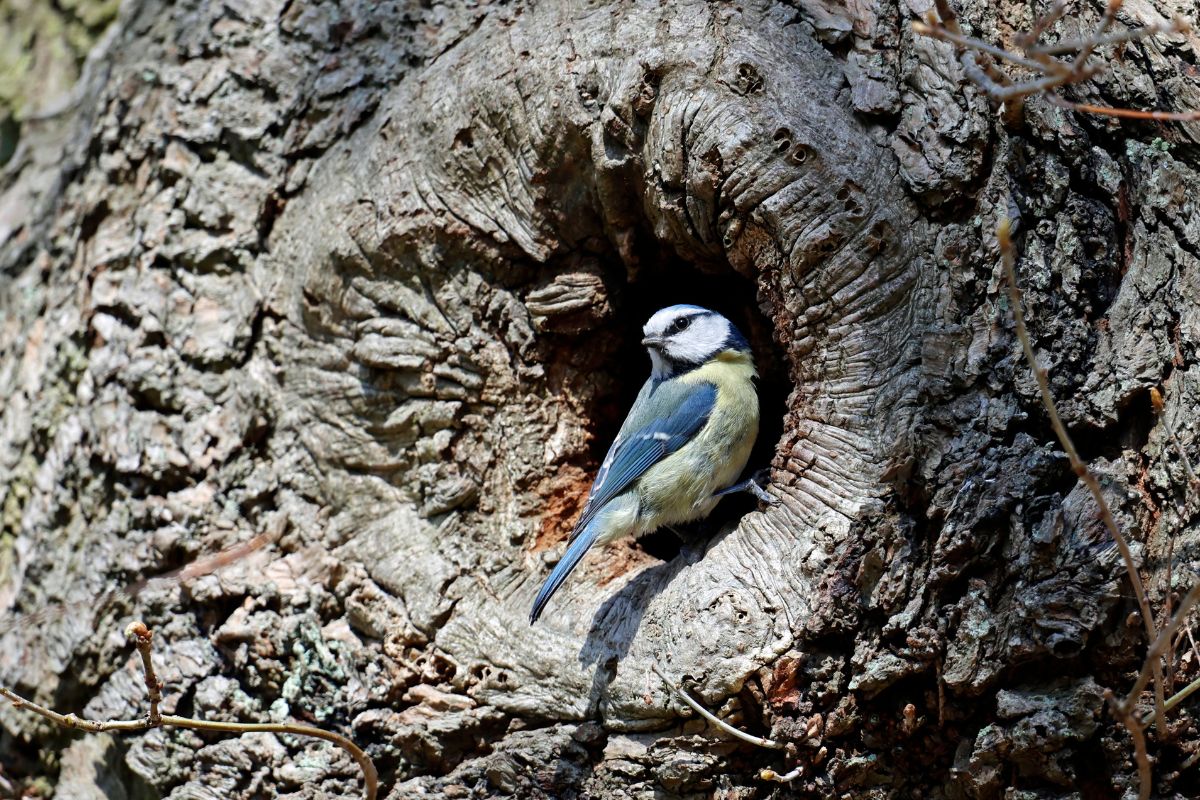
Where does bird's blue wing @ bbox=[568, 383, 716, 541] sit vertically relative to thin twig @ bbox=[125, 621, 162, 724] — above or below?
below

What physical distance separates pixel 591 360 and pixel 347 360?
794 mm

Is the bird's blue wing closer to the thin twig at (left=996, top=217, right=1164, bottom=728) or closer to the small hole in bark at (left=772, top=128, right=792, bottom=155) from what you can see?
the small hole in bark at (left=772, top=128, right=792, bottom=155)

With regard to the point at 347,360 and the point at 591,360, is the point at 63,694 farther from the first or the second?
the point at 591,360

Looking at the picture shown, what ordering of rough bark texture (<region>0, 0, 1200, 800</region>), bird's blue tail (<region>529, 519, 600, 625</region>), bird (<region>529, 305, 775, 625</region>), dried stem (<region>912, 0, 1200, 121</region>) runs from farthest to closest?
1. bird (<region>529, 305, 775, 625</region>)
2. bird's blue tail (<region>529, 519, 600, 625</region>)
3. rough bark texture (<region>0, 0, 1200, 800</region>)
4. dried stem (<region>912, 0, 1200, 121</region>)

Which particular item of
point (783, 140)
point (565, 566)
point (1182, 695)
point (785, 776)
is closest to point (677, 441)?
point (565, 566)

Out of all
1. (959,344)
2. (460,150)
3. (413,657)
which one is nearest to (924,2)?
(959,344)

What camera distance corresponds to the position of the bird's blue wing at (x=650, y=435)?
3082 millimetres

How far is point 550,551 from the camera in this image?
122 inches

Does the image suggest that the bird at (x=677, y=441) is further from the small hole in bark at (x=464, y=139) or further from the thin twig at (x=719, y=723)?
the small hole in bark at (x=464, y=139)

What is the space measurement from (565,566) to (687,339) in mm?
902

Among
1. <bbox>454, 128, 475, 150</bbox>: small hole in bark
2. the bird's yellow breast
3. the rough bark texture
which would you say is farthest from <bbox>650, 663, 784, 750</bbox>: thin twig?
<bbox>454, 128, 475, 150</bbox>: small hole in bark

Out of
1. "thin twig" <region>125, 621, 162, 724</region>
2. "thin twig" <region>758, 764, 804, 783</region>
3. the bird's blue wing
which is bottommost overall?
"thin twig" <region>758, 764, 804, 783</region>

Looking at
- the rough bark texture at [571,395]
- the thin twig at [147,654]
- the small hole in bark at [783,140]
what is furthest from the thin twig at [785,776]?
the small hole in bark at [783,140]

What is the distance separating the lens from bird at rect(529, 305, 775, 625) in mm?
3082
